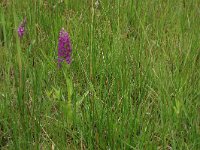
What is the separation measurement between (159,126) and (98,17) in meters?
1.13

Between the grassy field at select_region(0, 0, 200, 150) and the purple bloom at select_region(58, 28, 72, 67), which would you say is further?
the purple bloom at select_region(58, 28, 72, 67)

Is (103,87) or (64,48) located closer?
(64,48)

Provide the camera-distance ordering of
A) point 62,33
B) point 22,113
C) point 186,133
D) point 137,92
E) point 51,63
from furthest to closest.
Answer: point 51,63 → point 137,92 → point 62,33 → point 186,133 → point 22,113

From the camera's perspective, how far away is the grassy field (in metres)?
1.32

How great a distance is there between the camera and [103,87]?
173 cm

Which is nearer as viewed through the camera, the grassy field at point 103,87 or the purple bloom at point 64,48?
the grassy field at point 103,87

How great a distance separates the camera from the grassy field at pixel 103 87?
1.32 meters

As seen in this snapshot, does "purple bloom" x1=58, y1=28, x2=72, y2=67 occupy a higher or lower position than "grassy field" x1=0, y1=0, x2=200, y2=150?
higher

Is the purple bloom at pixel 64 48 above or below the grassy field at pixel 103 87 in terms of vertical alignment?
above

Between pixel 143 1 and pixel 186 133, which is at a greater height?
pixel 143 1

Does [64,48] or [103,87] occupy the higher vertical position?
[64,48]

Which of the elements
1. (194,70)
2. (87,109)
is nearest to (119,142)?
(87,109)

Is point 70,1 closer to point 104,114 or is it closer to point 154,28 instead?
point 154,28

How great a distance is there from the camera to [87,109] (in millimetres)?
1470
